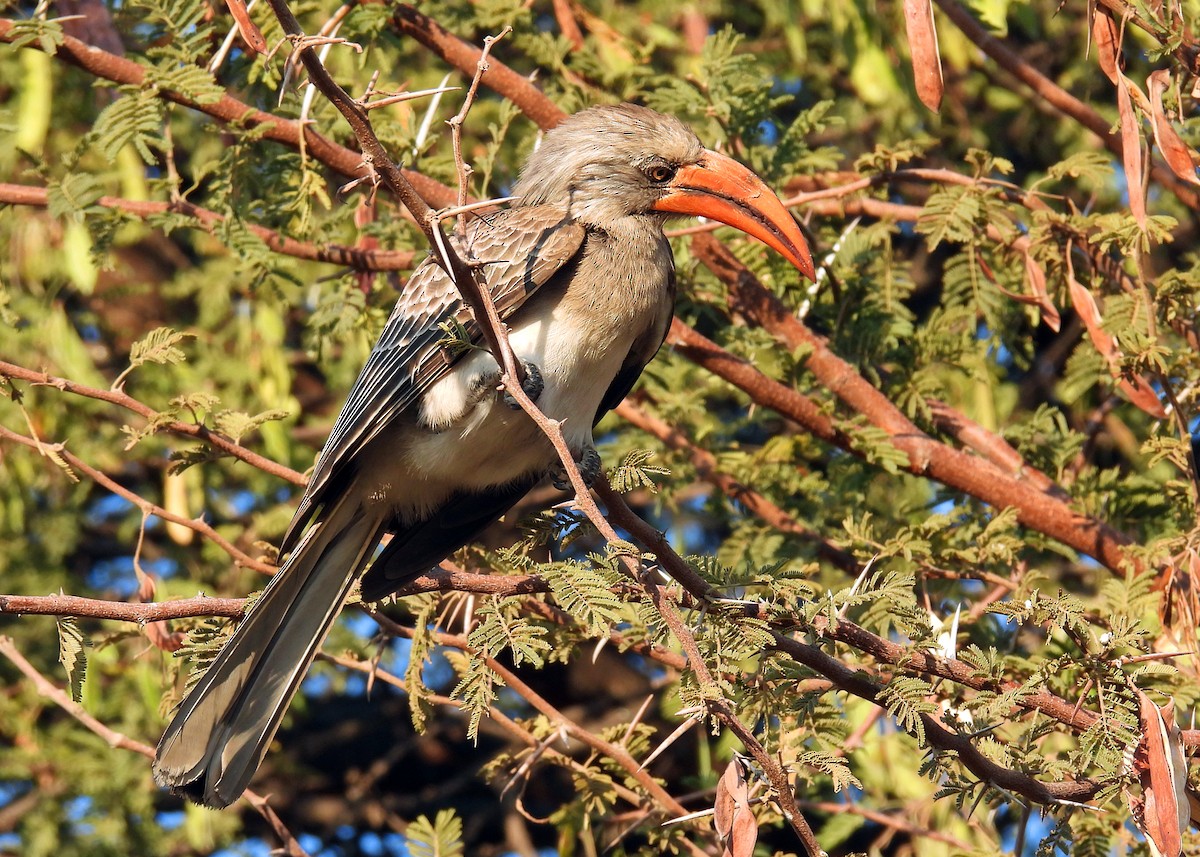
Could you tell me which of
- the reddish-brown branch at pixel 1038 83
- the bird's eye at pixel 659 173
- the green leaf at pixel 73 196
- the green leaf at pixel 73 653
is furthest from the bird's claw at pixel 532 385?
the reddish-brown branch at pixel 1038 83

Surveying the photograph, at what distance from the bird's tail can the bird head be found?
3.92ft

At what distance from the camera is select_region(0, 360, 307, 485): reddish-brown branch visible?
118 inches

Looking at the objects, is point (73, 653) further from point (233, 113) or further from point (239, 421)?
point (233, 113)

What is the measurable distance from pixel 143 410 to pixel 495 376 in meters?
0.84

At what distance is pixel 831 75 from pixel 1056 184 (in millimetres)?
1051

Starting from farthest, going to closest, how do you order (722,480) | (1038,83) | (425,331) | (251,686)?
(722,480) → (1038,83) → (425,331) → (251,686)

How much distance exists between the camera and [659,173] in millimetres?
3791

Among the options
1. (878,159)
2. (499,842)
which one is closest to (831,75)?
(878,159)

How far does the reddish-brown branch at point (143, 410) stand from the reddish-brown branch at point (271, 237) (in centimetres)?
87

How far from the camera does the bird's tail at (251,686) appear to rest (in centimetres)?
298

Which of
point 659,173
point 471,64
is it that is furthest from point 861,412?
point 471,64

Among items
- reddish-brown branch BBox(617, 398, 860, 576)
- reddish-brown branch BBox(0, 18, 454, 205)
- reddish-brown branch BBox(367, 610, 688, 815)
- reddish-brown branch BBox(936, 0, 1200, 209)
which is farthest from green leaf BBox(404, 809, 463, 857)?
reddish-brown branch BBox(936, 0, 1200, 209)

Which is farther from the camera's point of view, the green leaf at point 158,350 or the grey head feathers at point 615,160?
the grey head feathers at point 615,160

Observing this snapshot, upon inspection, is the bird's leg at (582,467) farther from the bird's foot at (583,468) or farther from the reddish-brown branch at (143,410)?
the reddish-brown branch at (143,410)
